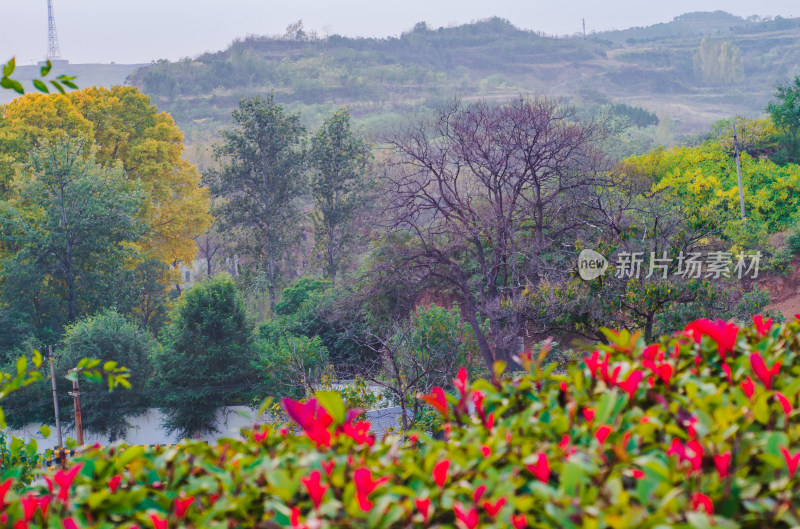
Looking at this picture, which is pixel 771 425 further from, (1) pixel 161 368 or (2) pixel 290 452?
(1) pixel 161 368

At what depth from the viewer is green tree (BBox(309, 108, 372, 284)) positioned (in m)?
24.5

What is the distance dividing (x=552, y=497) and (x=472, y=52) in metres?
85.7

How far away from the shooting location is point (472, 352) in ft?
47.4

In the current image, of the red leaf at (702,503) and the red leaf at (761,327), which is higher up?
the red leaf at (761,327)

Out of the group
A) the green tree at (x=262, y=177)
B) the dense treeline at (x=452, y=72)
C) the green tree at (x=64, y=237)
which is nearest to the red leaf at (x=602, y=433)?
the green tree at (x=64, y=237)

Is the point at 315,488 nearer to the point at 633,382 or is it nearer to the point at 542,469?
the point at 542,469

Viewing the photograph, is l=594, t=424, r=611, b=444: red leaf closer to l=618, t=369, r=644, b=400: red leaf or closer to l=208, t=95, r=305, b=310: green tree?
l=618, t=369, r=644, b=400: red leaf

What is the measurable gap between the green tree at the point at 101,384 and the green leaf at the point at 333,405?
14417mm

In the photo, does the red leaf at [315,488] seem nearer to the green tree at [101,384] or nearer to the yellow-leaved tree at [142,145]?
the green tree at [101,384]

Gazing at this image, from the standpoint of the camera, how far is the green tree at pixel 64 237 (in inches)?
751

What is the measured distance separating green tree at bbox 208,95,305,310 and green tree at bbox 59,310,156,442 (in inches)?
326

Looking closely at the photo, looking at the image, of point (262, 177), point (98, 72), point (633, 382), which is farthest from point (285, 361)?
point (98, 72)

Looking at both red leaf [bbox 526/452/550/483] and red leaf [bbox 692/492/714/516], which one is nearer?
red leaf [bbox 692/492/714/516]

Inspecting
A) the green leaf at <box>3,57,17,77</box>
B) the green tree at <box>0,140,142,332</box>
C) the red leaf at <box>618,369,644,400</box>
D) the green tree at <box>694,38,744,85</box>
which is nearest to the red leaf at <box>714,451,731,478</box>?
the red leaf at <box>618,369,644,400</box>
